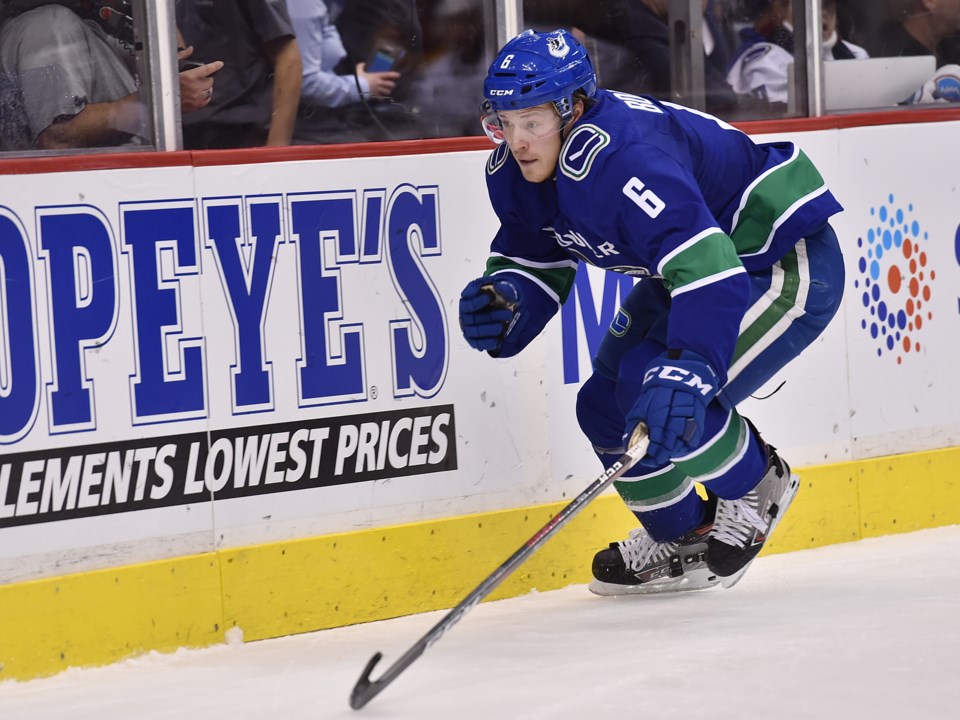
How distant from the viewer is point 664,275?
8.89 feet

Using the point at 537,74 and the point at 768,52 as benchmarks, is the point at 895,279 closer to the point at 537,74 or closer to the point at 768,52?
the point at 768,52

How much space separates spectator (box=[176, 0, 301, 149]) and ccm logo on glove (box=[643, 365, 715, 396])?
110cm

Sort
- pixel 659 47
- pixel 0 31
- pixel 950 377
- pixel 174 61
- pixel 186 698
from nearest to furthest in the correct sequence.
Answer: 1. pixel 186 698
2. pixel 0 31
3. pixel 174 61
4. pixel 659 47
5. pixel 950 377

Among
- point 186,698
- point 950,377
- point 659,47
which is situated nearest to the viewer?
point 186,698

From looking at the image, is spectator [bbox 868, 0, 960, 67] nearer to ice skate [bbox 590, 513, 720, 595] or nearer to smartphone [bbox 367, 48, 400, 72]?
smartphone [bbox 367, 48, 400, 72]

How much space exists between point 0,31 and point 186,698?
137cm

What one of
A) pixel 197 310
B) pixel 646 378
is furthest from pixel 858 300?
pixel 197 310

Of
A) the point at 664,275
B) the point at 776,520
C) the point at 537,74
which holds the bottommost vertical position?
the point at 776,520

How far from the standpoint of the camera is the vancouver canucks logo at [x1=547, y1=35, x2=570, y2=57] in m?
2.79

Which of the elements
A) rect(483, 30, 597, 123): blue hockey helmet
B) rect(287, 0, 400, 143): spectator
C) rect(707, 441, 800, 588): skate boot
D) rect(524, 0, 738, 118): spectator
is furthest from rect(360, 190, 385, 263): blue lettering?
rect(707, 441, 800, 588): skate boot

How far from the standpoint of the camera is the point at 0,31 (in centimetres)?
288

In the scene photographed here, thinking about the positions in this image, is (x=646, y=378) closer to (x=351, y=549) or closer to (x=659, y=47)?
(x=351, y=549)

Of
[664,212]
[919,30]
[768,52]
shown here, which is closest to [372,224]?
[664,212]

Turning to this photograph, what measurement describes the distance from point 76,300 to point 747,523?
1507 millimetres
